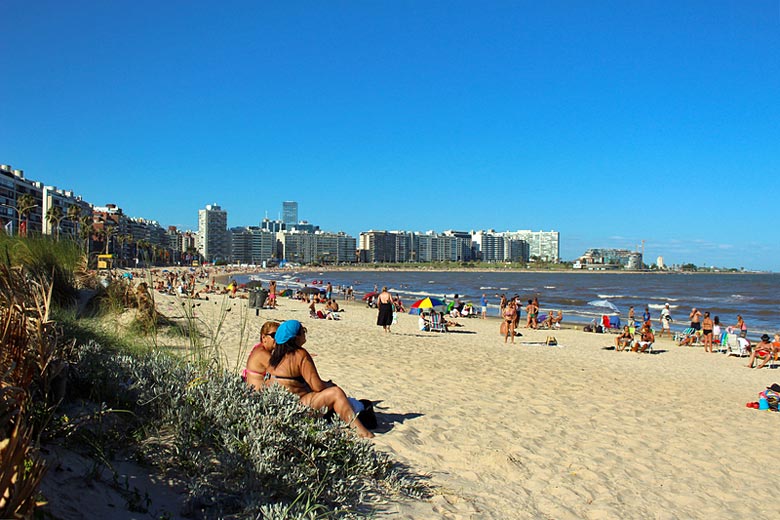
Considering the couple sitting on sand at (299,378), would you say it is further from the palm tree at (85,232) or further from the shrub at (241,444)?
the palm tree at (85,232)

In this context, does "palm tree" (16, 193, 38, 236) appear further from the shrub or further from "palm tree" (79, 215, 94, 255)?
the shrub

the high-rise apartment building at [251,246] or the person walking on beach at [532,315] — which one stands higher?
the high-rise apartment building at [251,246]

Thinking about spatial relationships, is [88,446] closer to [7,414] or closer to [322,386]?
[7,414]

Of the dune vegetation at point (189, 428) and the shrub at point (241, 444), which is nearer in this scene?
the dune vegetation at point (189, 428)

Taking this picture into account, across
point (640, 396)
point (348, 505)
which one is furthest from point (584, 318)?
point (348, 505)

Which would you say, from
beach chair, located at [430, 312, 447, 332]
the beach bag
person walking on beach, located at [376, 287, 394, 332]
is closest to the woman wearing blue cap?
the beach bag

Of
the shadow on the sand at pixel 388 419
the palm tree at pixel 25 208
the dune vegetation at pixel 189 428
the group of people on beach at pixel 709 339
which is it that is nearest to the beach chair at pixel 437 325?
the group of people on beach at pixel 709 339

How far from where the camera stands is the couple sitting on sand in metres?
4.53

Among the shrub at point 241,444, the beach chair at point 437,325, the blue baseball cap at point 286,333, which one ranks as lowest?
the beach chair at point 437,325

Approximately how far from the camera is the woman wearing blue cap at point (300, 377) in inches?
178

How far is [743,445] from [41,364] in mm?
6210

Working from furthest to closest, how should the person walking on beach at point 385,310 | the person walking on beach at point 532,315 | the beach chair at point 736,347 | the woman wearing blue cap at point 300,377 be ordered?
1. the person walking on beach at point 532,315
2. the person walking on beach at point 385,310
3. the beach chair at point 736,347
4. the woman wearing blue cap at point 300,377

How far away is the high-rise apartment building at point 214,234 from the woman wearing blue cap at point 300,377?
17052 cm

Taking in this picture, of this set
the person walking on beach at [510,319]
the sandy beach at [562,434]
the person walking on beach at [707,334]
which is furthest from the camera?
the person walking on beach at [707,334]
